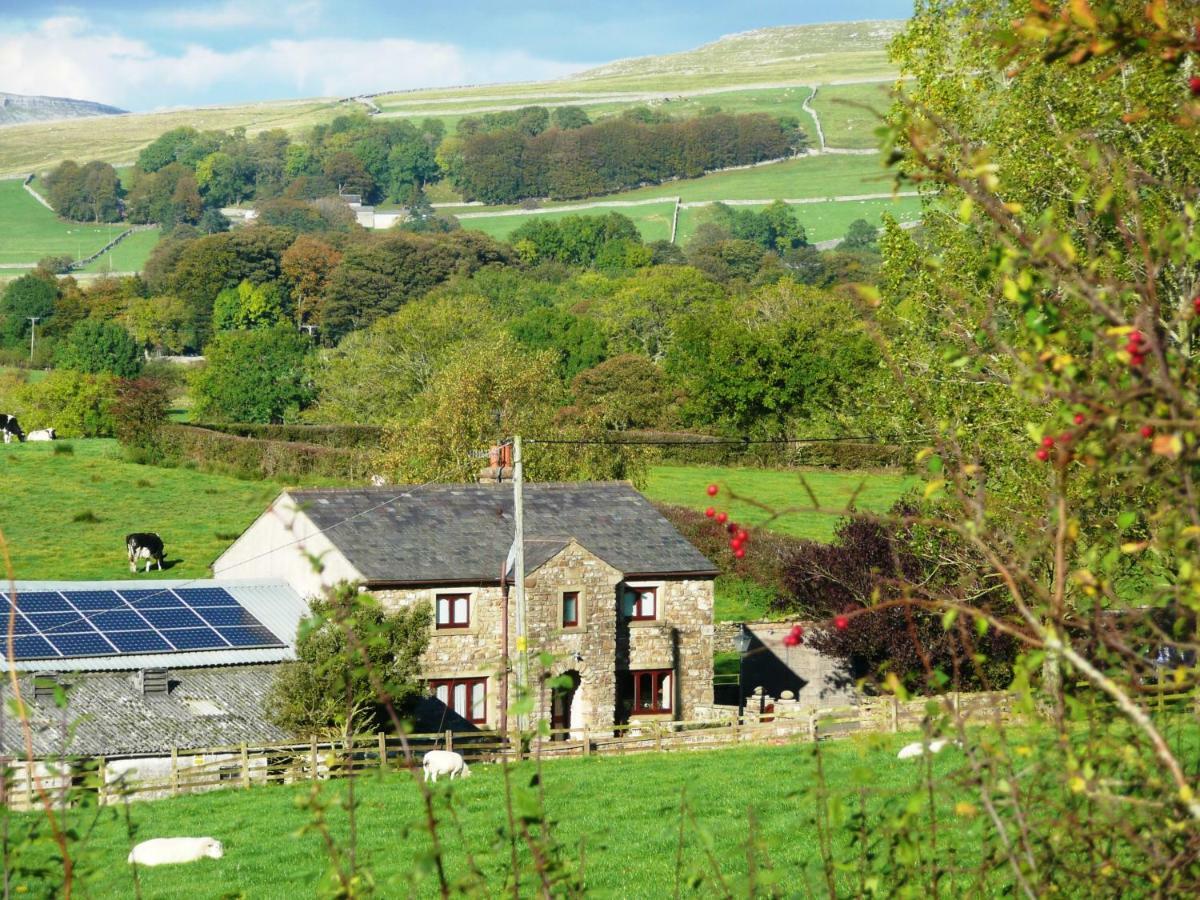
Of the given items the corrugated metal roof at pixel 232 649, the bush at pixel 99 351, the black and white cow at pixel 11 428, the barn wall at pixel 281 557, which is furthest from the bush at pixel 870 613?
the bush at pixel 99 351

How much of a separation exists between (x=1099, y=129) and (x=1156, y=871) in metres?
20.7

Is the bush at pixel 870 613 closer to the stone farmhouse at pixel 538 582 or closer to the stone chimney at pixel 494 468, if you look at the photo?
the stone farmhouse at pixel 538 582

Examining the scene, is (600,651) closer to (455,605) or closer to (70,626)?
(455,605)

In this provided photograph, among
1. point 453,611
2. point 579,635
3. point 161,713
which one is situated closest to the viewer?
point 161,713

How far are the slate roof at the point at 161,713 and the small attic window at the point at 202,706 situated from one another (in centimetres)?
4

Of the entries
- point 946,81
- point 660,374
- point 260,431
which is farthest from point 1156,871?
point 660,374

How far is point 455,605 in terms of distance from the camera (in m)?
35.4

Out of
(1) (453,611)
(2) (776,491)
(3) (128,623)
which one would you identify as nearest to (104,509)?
(2) (776,491)

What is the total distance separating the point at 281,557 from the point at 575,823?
18.3 m

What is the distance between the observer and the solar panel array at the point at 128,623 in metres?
32.2

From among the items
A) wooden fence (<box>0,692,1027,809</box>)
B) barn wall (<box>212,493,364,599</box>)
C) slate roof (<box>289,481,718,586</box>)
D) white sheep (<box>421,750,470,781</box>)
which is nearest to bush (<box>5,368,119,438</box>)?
barn wall (<box>212,493,364,599</box>)

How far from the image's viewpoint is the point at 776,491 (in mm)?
67125

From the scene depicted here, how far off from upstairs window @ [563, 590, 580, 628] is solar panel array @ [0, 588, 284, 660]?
655cm

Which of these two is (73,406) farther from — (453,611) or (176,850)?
(176,850)
